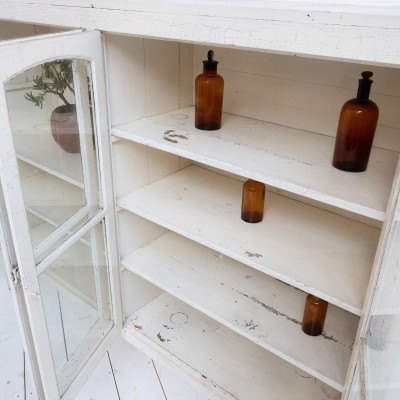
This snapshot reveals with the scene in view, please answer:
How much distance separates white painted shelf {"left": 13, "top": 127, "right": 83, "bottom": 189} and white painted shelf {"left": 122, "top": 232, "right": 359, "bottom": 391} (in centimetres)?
40

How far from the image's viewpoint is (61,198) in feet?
4.86

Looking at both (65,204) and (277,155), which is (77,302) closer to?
(65,204)

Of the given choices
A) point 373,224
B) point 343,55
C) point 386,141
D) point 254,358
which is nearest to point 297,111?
point 386,141

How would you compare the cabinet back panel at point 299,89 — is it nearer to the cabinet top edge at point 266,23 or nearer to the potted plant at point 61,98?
the cabinet top edge at point 266,23

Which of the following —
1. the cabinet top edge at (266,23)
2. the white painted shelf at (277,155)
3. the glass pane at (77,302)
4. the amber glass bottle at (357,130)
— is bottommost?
Answer: the glass pane at (77,302)

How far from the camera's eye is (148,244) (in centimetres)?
167

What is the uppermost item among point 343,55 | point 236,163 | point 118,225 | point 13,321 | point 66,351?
point 343,55

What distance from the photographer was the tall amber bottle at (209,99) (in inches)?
51.7

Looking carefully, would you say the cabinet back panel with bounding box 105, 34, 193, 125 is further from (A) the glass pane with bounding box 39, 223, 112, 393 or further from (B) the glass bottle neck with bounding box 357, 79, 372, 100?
(B) the glass bottle neck with bounding box 357, 79, 372, 100

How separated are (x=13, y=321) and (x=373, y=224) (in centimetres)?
163

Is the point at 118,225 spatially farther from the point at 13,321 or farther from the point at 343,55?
the point at 343,55

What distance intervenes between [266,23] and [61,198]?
3.28 feet

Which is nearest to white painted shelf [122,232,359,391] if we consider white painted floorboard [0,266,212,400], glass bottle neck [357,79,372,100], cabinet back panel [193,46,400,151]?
white painted floorboard [0,266,212,400]

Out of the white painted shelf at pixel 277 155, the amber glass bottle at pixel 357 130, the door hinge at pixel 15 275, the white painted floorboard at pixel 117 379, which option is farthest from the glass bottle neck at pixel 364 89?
the white painted floorboard at pixel 117 379
